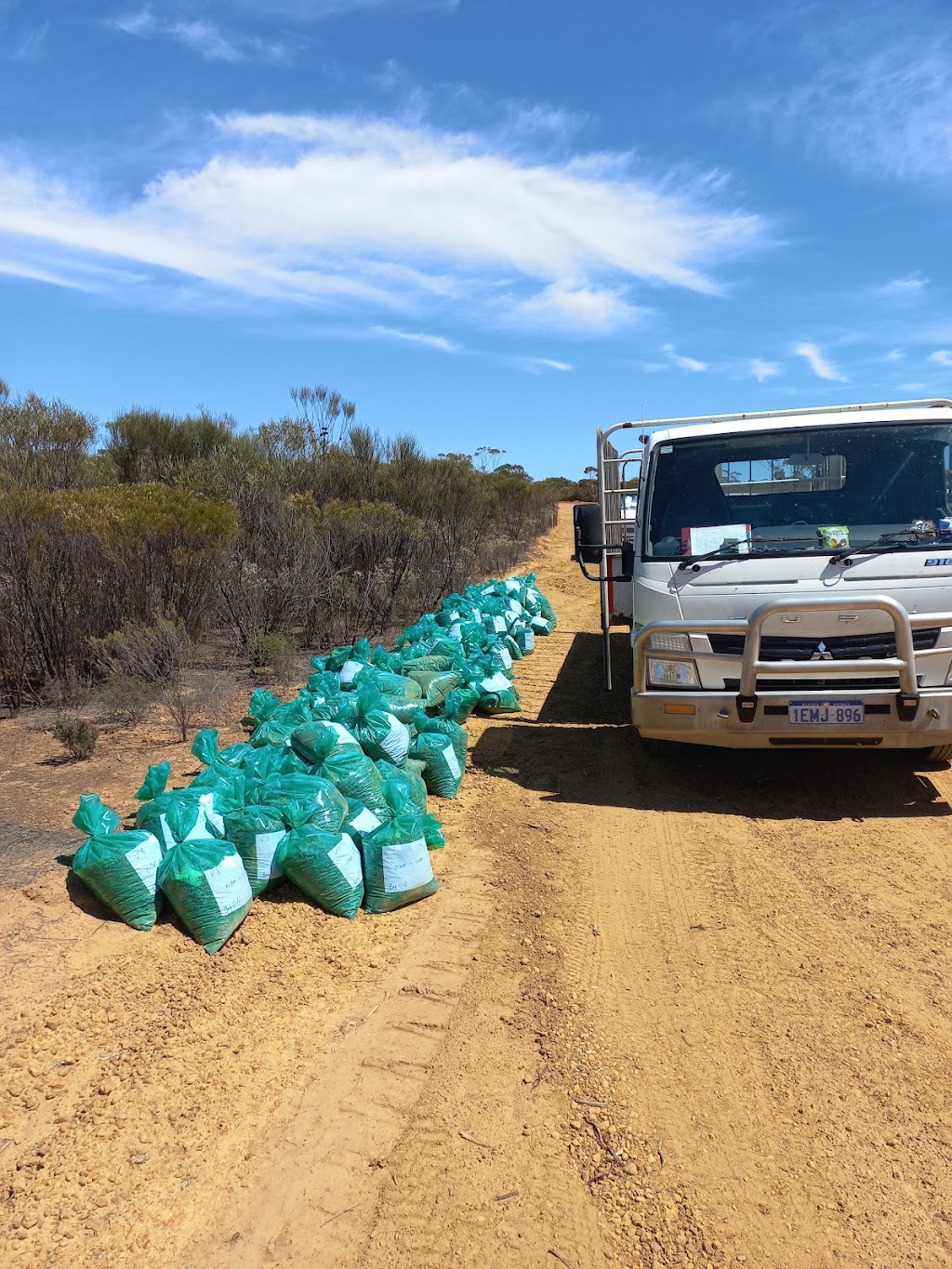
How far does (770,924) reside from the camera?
405 centimetres

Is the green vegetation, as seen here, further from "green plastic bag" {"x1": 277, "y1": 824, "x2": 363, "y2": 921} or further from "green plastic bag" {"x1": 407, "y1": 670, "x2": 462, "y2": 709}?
"green plastic bag" {"x1": 277, "y1": 824, "x2": 363, "y2": 921}

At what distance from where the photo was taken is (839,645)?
16.8ft

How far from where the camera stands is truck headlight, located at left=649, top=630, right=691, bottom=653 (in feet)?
17.5

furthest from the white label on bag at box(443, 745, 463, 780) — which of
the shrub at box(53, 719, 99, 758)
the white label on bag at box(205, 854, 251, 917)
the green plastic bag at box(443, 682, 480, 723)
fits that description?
the shrub at box(53, 719, 99, 758)

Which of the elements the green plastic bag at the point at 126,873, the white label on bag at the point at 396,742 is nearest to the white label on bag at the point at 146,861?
the green plastic bag at the point at 126,873

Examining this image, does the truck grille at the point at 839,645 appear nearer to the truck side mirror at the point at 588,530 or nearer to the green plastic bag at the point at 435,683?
the truck side mirror at the point at 588,530

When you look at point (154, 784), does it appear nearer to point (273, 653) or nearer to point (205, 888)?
point (205, 888)

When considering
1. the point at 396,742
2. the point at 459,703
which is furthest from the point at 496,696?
the point at 396,742

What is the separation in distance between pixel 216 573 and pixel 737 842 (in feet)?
22.7

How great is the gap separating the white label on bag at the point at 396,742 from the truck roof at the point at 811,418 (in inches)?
107

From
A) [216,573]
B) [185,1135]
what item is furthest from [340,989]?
[216,573]

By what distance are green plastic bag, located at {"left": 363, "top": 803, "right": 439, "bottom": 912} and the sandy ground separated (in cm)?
10

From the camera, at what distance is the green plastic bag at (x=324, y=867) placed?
13.2 feet

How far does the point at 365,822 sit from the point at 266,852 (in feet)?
1.73
